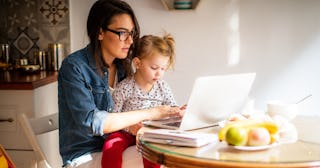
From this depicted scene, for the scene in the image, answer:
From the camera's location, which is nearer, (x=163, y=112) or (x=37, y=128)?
(x=163, y=112)

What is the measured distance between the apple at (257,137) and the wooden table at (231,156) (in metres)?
0.03

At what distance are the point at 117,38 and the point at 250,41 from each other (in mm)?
1201

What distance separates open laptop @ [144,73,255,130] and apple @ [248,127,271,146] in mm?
232

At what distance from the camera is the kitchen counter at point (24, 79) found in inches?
97.9

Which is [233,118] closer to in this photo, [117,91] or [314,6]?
[117,91]

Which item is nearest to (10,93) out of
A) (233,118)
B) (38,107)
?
(38,107)

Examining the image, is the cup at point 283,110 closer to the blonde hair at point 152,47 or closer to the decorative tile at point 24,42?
the blonde hair at point 152,47

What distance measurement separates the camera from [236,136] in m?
1.34

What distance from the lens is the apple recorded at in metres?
1.35

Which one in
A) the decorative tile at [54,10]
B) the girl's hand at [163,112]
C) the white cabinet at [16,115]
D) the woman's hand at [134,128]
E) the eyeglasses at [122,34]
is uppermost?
the decorative tile at [54,10]

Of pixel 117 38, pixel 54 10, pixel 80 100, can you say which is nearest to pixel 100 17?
pixel 117 38

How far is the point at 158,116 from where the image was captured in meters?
1.88

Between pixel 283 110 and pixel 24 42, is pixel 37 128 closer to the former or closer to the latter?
pixel 283 110

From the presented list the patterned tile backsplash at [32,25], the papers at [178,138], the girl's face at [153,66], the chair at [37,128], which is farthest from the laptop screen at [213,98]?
the patterned tile backsplash at [32,25]
